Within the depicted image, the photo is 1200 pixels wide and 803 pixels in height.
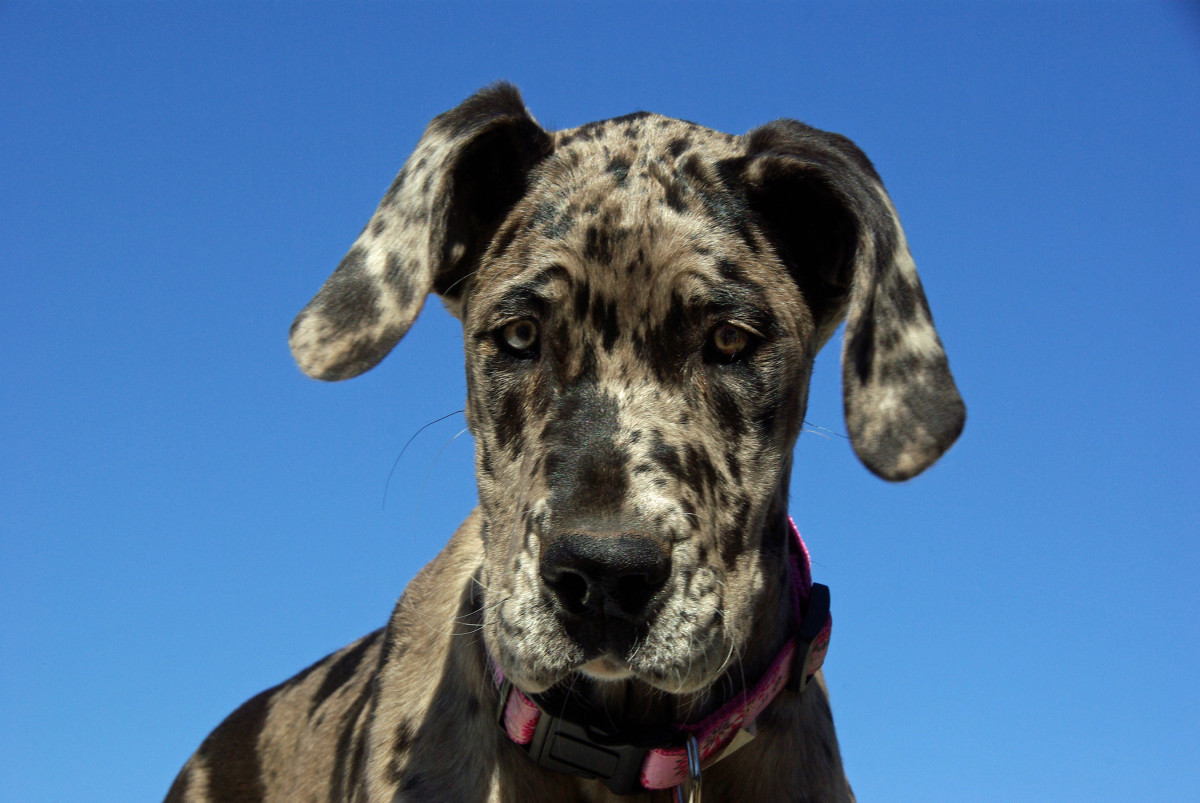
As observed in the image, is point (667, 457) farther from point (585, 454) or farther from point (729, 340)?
point (729, 340)

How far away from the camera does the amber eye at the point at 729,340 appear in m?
4.05

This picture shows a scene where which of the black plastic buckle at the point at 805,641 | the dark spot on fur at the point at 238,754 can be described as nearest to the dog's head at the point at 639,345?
the black plastic buckle at the point at 805,641

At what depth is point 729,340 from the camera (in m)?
4.06

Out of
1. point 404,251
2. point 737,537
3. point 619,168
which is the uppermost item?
point 619,168

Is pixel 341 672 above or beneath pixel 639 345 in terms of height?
beneath

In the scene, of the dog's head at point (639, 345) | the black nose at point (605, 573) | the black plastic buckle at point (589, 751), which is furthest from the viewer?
the black plastic buckle at point (589, 751)

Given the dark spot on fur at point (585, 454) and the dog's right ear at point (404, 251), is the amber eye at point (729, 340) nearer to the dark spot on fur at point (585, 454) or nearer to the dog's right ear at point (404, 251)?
the dark spot on fur at point (585, 454)

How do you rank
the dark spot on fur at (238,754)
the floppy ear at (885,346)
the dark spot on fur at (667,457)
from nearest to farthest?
the dark spot on fur at (667,457) → the floppy ear at (885,346) → the dark spot on fur at (238,754)


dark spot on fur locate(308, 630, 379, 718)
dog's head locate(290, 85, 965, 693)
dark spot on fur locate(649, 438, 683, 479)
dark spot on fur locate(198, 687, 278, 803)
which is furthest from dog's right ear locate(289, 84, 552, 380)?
dark spot on fur locate(198, 687, 278, 803)

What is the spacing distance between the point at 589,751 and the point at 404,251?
5.95 feet

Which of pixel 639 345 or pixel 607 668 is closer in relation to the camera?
pixel 607 668


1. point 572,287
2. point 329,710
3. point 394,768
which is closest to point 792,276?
point 572,287

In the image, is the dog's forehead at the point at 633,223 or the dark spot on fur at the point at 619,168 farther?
the dark spot on fur at the point at 619,168

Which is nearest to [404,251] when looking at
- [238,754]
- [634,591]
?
[634,591]
